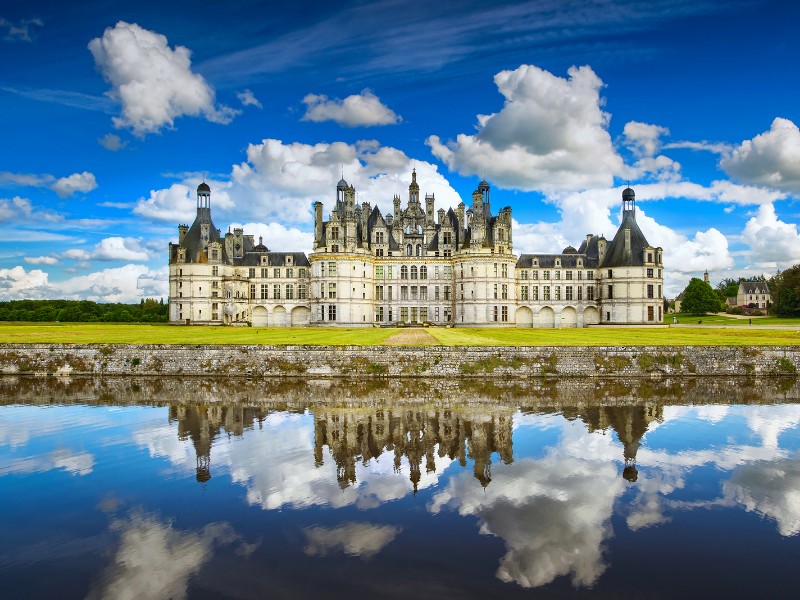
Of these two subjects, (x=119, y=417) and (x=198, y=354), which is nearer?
(x=119, y=417)

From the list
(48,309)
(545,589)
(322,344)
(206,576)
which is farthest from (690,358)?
(48,309)

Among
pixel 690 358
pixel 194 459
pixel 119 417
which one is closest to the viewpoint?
pixel 194 459

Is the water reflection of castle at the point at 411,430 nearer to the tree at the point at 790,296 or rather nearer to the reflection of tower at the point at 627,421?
the reflection of tower at the point at 627,421

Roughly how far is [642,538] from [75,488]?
13.2 metres

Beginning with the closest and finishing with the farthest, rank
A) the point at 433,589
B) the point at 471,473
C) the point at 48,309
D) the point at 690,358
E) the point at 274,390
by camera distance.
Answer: the point at 433,589 → the point at 471,473 → the point at 274,390 → the point at 690,358 → the point at 48,309

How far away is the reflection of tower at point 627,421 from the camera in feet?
56.6

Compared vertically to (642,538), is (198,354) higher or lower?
higher

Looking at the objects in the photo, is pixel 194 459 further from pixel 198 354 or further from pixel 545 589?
pixel 198 354

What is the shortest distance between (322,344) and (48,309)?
66497mm

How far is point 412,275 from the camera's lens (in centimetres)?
6800

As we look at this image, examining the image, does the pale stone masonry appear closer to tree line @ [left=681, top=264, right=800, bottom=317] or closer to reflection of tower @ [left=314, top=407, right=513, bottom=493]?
tree line @ [left=681, top=264, right=800, bottom=317]

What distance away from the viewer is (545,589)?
9.37 m

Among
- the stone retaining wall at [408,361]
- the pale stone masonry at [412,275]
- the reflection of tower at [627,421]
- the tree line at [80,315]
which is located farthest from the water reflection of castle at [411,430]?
the tree line at [80,315]

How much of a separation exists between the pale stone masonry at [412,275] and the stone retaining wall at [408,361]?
97.3 feet
